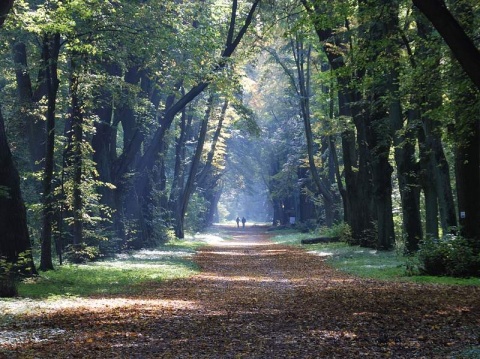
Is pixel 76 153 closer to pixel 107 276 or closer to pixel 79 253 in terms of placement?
pixel 79 253

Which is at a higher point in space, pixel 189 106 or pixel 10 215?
pixel 189 106

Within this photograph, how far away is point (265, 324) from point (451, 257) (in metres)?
7.52

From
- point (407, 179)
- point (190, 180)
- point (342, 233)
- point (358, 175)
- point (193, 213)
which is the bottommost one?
point (342, 233)

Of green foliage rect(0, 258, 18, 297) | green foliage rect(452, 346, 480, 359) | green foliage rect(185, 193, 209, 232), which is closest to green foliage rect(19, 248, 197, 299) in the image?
green foliage rect(0, 258, 18, 297)

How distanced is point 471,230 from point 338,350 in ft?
31.4

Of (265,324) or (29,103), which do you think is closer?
(265,324)

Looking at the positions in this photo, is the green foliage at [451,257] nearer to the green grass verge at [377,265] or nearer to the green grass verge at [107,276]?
the green grass verge at [377,265]

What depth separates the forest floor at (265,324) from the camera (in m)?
7.78

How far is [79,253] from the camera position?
20984mm

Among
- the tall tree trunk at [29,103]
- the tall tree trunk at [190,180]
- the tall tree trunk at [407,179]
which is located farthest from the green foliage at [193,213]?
the tall tree trunk at [407,179]

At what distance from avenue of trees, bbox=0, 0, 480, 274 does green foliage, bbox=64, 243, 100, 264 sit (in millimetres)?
183

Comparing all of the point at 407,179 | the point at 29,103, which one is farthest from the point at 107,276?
the point at 407,179

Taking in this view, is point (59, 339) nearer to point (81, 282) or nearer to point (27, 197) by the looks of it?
point (81, 282)

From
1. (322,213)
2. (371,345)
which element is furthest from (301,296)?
(322,213)
